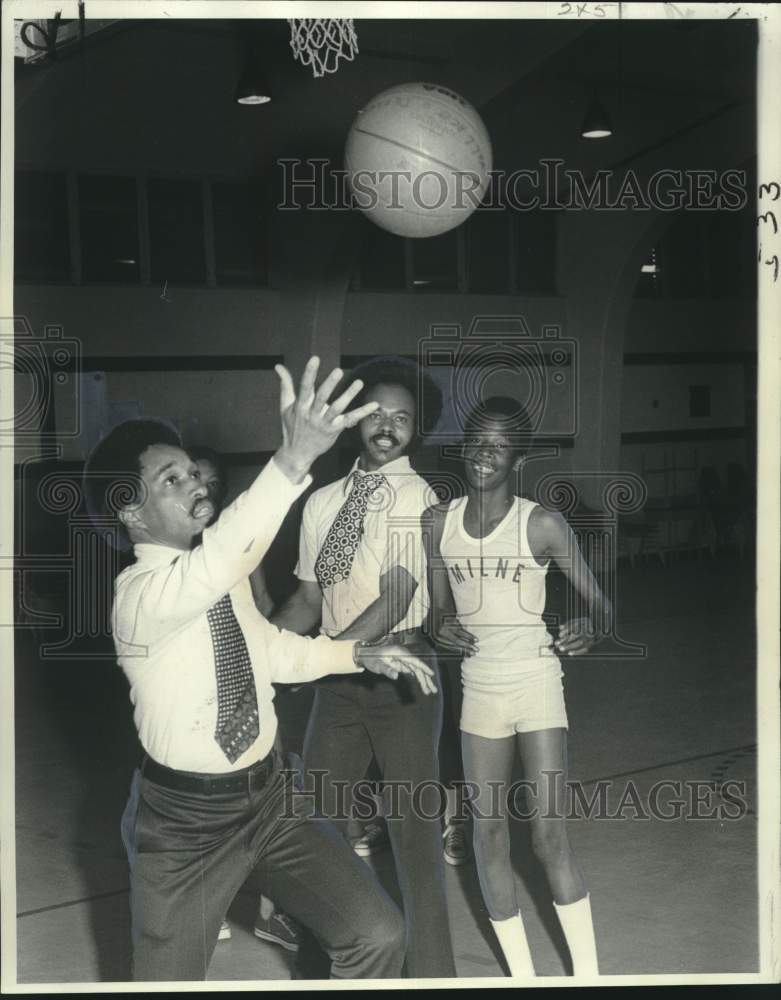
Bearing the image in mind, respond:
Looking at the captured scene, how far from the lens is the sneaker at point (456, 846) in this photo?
350 centimetres

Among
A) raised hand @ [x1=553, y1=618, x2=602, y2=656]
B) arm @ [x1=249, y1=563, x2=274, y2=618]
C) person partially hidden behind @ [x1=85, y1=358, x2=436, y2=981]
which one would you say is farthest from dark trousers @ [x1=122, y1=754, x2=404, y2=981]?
raised hand @ [x1=553, y1=618, x2=602, y2=656]

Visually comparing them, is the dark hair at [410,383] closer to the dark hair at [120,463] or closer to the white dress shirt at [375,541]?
the white dress shirt at [375,541]

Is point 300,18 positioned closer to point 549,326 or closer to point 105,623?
point 549,326

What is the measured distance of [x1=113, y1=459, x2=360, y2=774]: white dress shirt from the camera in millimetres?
2947

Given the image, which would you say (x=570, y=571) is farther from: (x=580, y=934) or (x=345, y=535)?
(x=580, y=934)

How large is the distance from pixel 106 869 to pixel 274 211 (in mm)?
2320

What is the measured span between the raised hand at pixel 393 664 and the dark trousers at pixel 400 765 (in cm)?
7

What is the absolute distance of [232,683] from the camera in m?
3.08

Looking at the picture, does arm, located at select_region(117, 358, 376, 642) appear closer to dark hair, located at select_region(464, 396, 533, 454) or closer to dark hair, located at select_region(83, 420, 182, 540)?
dark hair, located at select_region(83, 420, 182, 540)

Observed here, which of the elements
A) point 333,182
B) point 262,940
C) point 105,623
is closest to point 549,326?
point 333,182

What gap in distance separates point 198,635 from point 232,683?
5.8 inches

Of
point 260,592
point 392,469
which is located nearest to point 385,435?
point 392,469

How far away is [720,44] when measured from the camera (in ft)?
11.9

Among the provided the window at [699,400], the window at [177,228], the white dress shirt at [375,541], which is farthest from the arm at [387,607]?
the window at [699,400]
